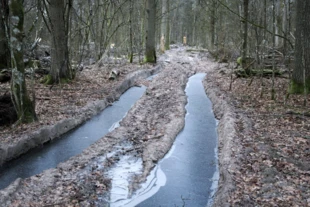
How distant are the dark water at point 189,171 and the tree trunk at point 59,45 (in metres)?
6.64

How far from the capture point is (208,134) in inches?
424

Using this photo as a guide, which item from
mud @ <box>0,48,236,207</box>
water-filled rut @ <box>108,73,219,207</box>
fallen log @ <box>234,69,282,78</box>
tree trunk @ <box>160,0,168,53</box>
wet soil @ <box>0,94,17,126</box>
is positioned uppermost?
tree trunk @ <box>160,0,168,53</box>

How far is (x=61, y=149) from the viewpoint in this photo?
916cm

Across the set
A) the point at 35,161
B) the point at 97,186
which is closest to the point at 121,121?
the point at 35,161

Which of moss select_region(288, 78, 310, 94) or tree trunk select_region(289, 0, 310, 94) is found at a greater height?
tree trunk select_region(289, 0, 310, 94)

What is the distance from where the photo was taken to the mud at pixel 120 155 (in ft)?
20.8

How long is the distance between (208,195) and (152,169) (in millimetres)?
1666

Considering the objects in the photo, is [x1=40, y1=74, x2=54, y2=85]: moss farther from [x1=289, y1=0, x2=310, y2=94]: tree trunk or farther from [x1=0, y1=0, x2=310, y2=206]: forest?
[x1=289, y1=0, x2=310, y2=94]: tree trunk

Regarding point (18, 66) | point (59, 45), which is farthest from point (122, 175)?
point (59, 45)

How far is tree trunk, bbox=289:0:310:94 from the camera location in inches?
468

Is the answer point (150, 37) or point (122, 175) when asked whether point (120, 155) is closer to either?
point (122, 175)

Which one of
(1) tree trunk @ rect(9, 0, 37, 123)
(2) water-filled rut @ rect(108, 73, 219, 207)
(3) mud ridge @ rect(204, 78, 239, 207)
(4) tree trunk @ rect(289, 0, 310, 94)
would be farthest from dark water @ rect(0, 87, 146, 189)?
(4) tree trunk @ rect(289, 0, 310, 94)

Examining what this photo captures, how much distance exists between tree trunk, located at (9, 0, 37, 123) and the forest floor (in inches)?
19.3

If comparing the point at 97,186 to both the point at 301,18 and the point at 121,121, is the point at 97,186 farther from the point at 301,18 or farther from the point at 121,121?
the point at 301,18
